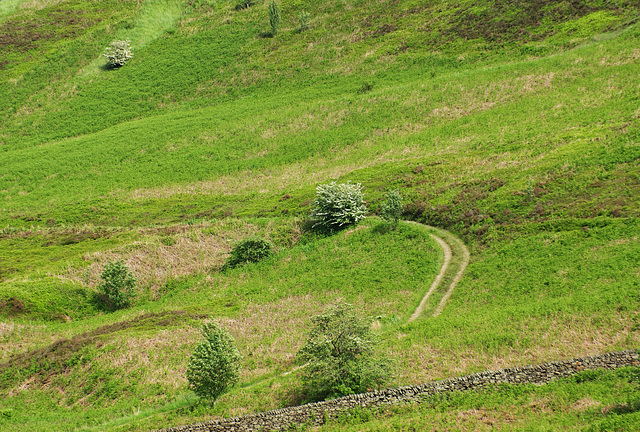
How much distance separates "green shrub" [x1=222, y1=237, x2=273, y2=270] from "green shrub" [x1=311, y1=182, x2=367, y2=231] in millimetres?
7207

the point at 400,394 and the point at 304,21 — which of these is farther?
the point at 304,21

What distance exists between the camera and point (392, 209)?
2243 inches

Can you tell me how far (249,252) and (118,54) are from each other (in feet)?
331

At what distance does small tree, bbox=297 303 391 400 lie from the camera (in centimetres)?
3089

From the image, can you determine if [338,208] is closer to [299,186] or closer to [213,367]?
[299,186]

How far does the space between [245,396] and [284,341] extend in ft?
28.2

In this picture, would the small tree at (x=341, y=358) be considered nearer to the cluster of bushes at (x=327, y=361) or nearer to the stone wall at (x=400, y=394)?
the cluster of bushes at (x=327, y=361)

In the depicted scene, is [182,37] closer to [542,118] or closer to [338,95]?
[338,95]

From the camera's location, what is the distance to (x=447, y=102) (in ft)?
311

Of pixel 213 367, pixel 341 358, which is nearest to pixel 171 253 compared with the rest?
pixel 213 367

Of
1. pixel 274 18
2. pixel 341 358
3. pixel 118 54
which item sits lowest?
pixel 341 358

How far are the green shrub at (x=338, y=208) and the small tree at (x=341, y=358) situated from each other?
26.7 metres

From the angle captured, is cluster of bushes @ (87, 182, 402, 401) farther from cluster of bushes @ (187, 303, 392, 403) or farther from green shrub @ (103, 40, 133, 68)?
green shrub @ (103, 40, 133, 68)

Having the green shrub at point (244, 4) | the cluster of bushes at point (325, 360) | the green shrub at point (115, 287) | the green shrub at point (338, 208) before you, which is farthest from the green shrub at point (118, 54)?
the cluster of bushes at point (325, 360)
